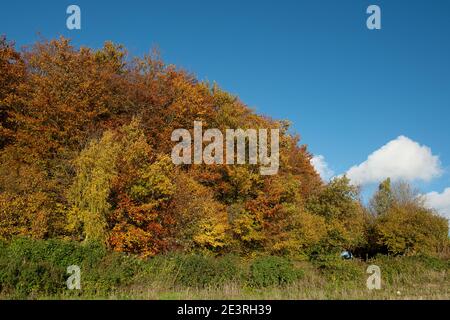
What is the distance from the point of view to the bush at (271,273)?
55.5 ft

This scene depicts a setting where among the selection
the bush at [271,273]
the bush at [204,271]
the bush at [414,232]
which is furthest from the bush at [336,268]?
the bush at [414,232]

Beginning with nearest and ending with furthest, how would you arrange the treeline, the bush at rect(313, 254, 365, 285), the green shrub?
1. the green shrub
2. the bush at rect(313, 254, 365, 285)
3. the treeline

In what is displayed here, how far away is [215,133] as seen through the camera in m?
38.0

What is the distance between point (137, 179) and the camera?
2486 cm

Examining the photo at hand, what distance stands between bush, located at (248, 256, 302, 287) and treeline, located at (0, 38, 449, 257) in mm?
7693

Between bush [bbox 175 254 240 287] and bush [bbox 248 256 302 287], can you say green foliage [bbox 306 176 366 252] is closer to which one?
bush [bbox 248 256 302 287]

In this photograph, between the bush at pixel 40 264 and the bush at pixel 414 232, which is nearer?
the bush at pixel 40 264

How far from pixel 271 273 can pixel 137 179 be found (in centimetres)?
1072

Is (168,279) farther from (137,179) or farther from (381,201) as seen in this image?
(381,201)

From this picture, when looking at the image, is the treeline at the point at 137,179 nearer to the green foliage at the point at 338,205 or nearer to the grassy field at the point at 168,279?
the green foliage at the point at 338,205

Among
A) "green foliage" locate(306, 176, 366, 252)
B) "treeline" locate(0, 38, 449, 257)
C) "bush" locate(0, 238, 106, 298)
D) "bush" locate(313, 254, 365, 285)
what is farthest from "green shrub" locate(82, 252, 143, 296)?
"green foliage" locate(306, 176, 366, 252)

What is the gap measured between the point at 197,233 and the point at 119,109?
13718 millimetres

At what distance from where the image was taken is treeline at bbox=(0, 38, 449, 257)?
23.0 meters
